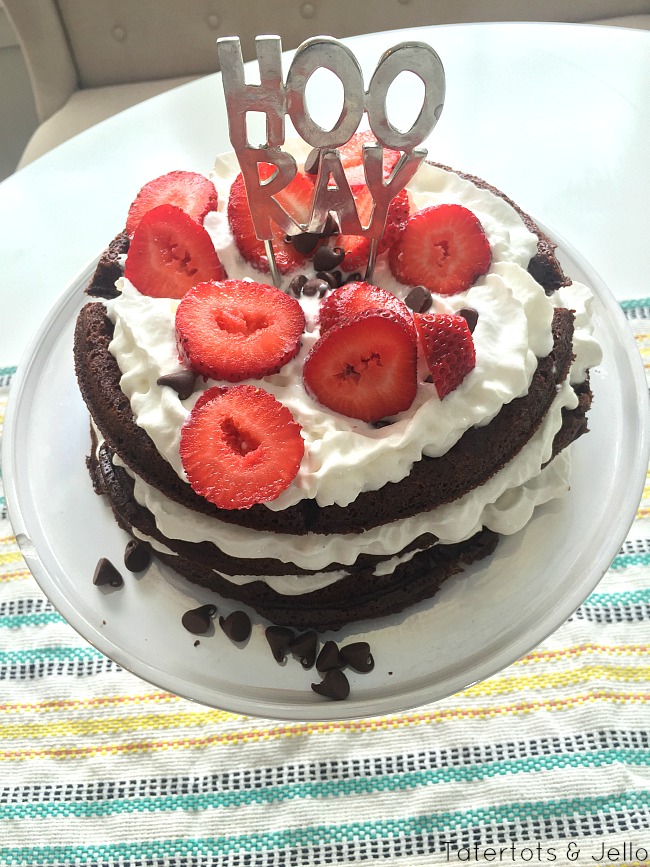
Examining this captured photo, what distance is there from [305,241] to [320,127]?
1.05 feet

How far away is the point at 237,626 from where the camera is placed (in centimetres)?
176

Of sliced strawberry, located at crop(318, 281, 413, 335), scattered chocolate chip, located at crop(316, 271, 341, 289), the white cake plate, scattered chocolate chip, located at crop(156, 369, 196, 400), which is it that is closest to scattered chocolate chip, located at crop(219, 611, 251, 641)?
the white cake plate

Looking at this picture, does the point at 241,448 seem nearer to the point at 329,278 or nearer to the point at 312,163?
the point at 329,278

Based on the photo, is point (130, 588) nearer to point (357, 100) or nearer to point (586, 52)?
point (357, 100)

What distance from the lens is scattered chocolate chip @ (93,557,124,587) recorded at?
1.82 meters

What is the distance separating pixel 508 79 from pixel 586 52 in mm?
345

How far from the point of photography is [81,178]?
2.92m

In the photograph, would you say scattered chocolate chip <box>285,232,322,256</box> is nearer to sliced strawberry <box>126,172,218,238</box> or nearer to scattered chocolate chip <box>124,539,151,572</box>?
sliced strawberry <box>126,172,218,238</box>

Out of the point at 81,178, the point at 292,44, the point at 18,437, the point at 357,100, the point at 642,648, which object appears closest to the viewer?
the point at 357,100

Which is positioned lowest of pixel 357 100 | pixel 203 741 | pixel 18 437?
pixel 203 741

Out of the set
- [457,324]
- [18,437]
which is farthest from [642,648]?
[18,437]

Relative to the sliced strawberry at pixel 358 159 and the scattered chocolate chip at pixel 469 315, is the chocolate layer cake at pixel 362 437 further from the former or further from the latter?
the sliced strawberry at pixel 358 159

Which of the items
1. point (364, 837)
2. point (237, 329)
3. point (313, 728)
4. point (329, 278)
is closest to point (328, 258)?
point (329, 278)

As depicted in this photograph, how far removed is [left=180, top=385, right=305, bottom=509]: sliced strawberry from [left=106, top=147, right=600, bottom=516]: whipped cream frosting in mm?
61
